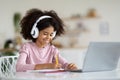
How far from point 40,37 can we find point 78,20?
3.02m

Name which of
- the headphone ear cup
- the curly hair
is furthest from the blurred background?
the headphone ear cup

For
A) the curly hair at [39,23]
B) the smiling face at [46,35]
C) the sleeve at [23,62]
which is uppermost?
the curly hair at [39,23]

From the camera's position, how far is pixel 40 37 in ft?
6.77

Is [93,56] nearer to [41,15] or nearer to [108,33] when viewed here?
[41,15]

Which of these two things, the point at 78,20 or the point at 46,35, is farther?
the point at 78,20

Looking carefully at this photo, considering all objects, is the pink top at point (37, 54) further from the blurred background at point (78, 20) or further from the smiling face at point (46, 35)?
the blurred background at point (78, 20)

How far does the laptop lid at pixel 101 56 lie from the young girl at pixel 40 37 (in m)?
0.23

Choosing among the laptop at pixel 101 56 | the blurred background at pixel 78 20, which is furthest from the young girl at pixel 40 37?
the blurred background at pixel 78 20

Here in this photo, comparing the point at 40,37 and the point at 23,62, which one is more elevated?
the point at 40,37

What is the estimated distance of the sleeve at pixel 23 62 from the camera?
6.23 ft

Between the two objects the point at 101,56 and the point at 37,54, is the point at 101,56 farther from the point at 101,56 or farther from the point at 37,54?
the point at 37,54

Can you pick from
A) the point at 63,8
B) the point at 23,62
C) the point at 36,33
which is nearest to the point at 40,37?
the point at 36,33

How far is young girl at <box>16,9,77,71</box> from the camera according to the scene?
2.05 m

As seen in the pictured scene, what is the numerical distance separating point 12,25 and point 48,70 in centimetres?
308
